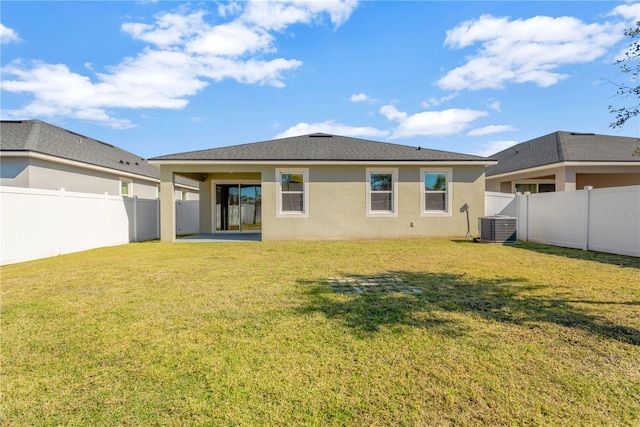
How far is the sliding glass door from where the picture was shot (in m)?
16.9

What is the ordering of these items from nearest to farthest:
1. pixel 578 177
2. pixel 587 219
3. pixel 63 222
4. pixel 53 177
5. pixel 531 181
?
pixel 63 222 < pixel 587 219 < pixel 53 177 < pixel 578 177 < pixel 531 181

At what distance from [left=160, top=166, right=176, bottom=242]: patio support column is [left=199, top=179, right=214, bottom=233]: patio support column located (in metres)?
3.44

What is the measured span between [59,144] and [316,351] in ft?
55.2

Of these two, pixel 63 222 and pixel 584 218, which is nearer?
pixel 63 222

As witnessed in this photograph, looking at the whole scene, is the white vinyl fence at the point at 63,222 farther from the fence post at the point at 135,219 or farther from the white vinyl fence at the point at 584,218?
the white vinyl fence at the point at 584,218

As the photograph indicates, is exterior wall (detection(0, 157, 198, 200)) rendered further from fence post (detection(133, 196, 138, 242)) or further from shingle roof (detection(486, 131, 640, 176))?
shingle roof (detection(486, 131, 640, 176))

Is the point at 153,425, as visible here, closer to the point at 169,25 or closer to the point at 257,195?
the point at 169,25

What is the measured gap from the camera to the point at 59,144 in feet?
46.9

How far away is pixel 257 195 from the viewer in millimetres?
17250

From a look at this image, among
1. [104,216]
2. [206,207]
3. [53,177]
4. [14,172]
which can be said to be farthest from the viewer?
[206,207]

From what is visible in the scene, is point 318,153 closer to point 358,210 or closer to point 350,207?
point 350,207

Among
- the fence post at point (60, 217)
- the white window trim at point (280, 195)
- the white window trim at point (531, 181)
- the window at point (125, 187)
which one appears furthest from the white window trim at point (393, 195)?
the window at point (125, 187)

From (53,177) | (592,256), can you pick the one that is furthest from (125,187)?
(592,256)

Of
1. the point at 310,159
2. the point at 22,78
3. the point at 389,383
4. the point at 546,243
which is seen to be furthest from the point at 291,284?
the point at 22,78
